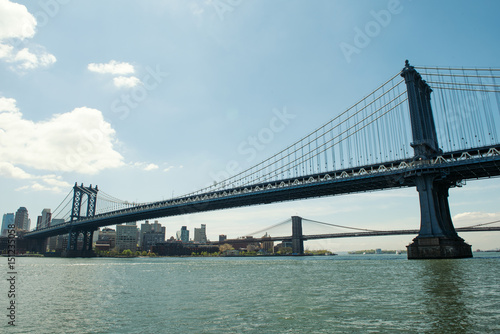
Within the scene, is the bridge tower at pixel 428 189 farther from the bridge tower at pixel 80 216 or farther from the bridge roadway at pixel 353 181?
the bridge tower at pixel 80 216

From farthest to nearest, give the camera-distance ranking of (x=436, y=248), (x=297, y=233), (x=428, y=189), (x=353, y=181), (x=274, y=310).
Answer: (x=297, y=233) < (x=353, y=181) < (x=428, y=189) < (x=436, y=248) < (x=274, y=310)

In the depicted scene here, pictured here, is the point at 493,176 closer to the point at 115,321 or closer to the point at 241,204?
the point at 241,204

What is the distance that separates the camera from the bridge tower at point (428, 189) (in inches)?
1556

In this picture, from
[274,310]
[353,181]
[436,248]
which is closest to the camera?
[274,310]

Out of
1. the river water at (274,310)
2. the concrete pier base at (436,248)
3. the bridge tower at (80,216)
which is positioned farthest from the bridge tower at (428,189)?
the bridge tower at (80,216)

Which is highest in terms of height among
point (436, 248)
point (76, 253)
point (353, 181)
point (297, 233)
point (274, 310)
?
point (353, 181)

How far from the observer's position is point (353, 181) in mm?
50625

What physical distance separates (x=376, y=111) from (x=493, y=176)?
18.2 m

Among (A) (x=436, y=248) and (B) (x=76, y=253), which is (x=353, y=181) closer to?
(A) (x=436, y=248)

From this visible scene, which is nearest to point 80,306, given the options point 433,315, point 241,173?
point 433,315

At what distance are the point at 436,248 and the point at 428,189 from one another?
7.10 m

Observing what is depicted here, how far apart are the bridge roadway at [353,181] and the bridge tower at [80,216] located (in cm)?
3209

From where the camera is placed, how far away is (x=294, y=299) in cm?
1453

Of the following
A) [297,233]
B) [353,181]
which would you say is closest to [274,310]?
[353,181]
